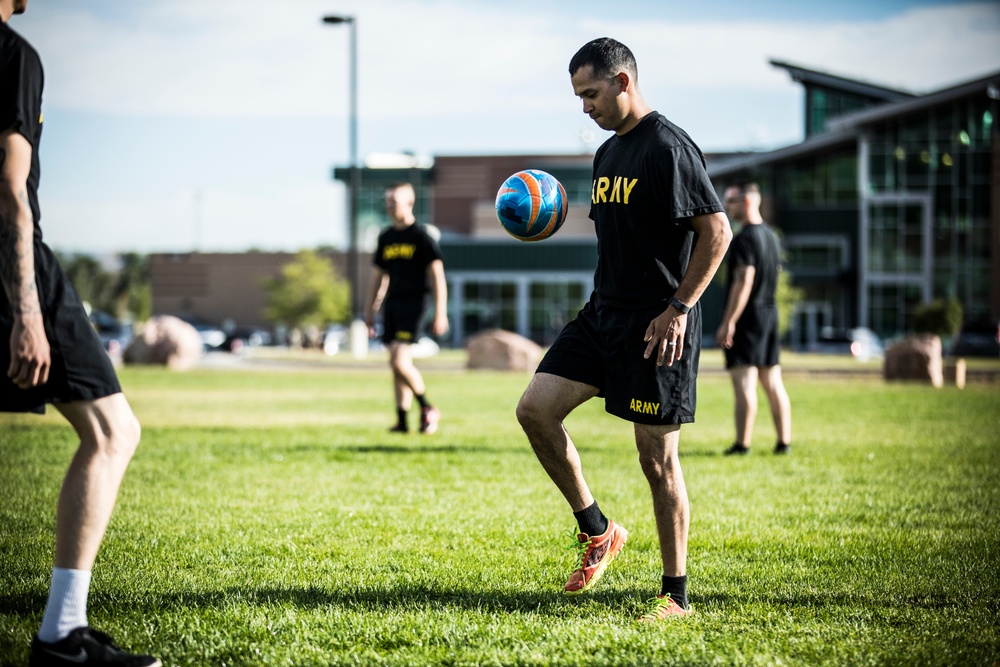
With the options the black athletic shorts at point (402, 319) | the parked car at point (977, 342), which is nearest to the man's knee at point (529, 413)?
the black athletic shorts at point (402, 319)

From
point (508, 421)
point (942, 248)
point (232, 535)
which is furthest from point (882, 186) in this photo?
point (232, 535)

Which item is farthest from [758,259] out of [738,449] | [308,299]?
[308,299]

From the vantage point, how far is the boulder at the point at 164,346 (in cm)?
2709

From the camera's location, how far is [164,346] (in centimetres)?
2716

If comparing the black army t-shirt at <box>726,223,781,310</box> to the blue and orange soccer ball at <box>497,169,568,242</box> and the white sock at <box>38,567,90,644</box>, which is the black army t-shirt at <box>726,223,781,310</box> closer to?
the blue and orange soccer ball at <box>497,169,568,242</box>

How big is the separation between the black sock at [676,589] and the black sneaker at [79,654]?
2.08 meters

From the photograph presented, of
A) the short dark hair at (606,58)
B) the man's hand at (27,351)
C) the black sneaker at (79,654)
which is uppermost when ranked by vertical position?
the short dark hair at (606,58)

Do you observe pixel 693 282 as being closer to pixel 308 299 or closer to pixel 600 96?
pixel 600 96

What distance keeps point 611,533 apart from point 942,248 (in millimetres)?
53791

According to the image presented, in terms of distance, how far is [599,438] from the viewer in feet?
36.3

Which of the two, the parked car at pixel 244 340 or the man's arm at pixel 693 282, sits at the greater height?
the man's arm at pixel 693 282

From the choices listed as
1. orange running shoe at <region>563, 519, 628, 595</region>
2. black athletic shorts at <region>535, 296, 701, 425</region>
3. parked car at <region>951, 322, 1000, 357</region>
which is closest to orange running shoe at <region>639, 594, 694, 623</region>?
orange running shoe at <region>563, 519, 628, 595</region>

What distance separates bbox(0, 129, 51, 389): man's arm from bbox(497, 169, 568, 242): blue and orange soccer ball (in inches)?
94.1

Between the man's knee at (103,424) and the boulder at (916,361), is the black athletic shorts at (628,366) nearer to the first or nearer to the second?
the man's knee at (103,424)
